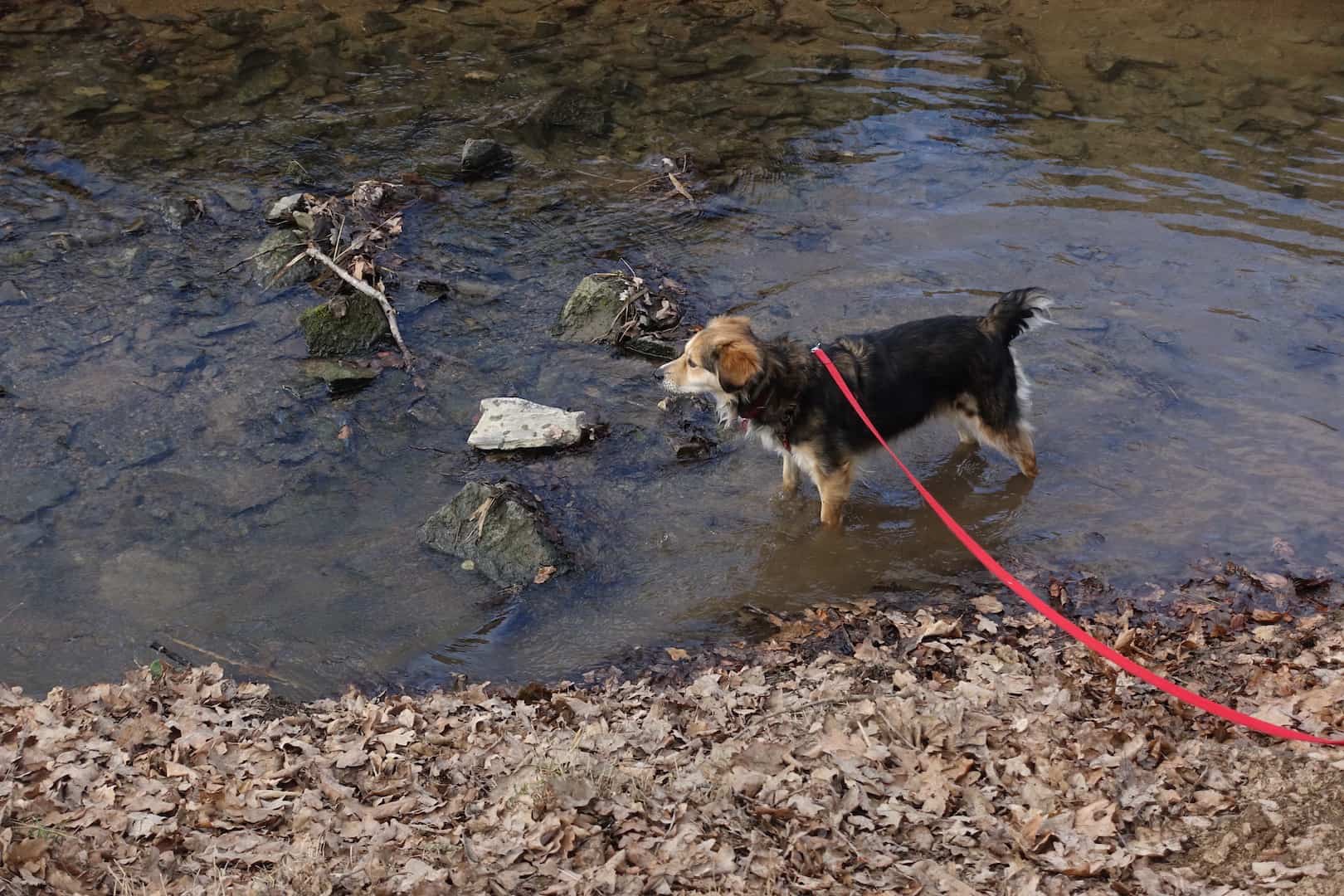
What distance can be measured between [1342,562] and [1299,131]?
27.1ft

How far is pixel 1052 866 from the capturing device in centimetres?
442

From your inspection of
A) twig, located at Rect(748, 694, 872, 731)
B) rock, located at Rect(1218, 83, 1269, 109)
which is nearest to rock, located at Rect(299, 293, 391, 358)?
twig, located at Rect(748, 694, 872, 731)

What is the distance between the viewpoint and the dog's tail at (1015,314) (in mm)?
7680

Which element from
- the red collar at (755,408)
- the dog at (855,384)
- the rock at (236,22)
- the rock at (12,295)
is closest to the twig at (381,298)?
the rock at (12,295)

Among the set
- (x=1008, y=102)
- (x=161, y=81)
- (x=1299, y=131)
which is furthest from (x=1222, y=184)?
→ (x=161, y=81)

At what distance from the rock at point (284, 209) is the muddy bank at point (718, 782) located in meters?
6.44

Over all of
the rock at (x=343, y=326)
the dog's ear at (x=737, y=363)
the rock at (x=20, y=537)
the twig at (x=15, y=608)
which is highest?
the dog's ear at (x=737, y=363)

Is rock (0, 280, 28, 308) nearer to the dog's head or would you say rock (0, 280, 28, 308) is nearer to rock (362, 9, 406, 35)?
the dog's head

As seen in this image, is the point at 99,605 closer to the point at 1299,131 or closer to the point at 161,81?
the point at 161,81

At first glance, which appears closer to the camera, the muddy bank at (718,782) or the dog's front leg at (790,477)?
the muddy bank at (718,782)

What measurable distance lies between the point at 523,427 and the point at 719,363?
206cm

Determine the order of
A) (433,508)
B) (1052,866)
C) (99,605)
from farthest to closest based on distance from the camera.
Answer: (433,508) → (99,605) → (1052,866)

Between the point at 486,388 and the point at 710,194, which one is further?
the point at 710,194

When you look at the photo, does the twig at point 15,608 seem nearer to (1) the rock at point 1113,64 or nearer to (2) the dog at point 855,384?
(2) the dog at point 855,384
